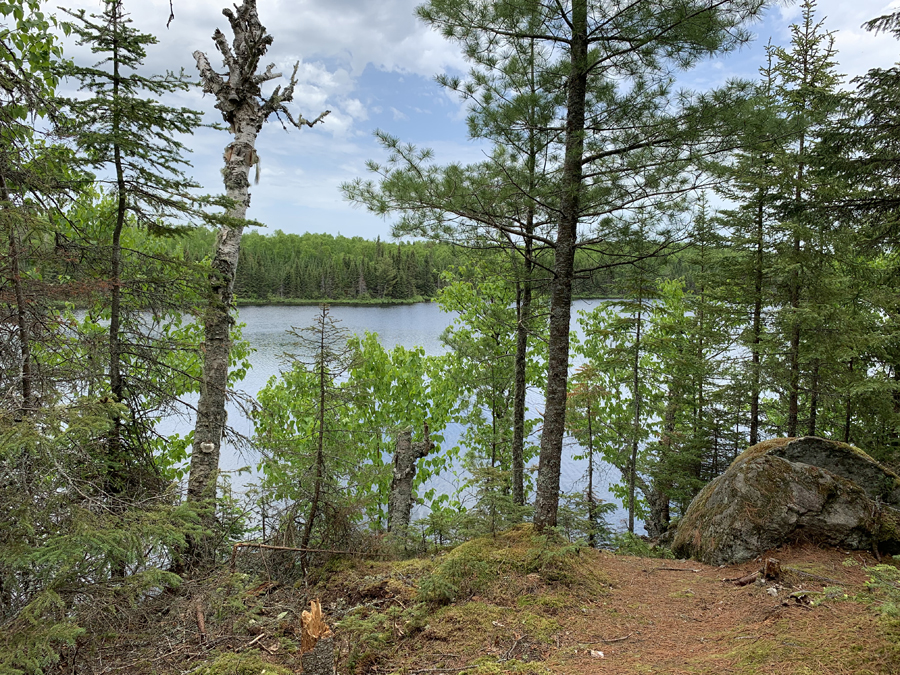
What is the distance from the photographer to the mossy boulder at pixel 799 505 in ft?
17.1

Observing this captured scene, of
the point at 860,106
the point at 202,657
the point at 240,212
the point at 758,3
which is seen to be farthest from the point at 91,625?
the point at 860,106

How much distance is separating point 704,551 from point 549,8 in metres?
6.28

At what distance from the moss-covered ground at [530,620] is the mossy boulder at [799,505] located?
9.0 inches

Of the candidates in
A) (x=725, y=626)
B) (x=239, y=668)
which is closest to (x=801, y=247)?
(x=725, y=626)

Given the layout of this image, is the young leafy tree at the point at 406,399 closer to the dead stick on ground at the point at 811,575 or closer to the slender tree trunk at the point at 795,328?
the slender tree trunk at the point at 795,328

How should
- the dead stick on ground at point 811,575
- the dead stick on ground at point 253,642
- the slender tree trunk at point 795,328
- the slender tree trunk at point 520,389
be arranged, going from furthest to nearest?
the slender tree trunk at point 520,389, the slender tree trunk at point 795,328, the dead stick on ground at point 811,575, the dead stick on ground at point 253,642

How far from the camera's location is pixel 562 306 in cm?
551

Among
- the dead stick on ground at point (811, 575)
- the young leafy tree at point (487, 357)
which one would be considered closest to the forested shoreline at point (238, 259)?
the dead stick on ground at point (811, 575)

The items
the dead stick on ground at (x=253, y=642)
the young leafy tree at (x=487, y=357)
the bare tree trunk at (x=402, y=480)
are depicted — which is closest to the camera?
the dead stick on ground at (x=253, y=642)

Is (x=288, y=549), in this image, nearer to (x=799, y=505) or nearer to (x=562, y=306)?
(x=562, y=306)

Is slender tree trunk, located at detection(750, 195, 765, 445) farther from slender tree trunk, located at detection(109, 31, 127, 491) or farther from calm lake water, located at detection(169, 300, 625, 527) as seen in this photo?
slender tree trunk, located at detection(109, 31, 127, 491)

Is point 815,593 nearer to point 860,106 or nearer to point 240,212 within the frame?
point 860,106

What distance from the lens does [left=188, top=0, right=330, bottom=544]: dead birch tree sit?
5.77 metres

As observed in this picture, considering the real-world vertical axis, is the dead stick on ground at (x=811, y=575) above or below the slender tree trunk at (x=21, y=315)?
below
